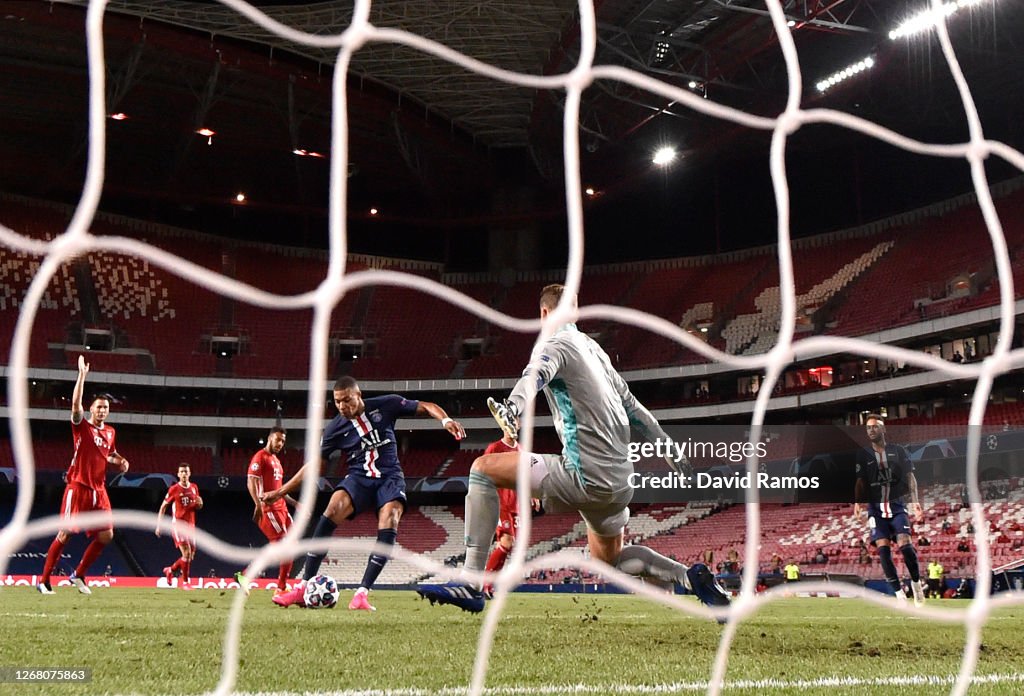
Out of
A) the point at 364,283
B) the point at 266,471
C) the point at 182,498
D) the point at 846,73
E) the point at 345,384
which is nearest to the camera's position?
the point at 364,283

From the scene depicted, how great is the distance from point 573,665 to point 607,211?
31952 mm

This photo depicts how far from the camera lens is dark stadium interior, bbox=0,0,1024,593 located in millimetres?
24500

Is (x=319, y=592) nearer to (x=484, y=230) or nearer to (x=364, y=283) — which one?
(x=364, y=283)

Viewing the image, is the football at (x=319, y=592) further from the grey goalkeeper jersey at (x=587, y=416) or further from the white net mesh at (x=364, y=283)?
the white net mesh at (x=364, y=283)

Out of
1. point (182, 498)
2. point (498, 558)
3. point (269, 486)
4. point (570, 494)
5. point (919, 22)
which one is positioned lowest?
point (498, 558)

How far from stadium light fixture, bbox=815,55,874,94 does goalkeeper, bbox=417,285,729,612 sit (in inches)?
862

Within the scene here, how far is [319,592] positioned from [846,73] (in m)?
21.5

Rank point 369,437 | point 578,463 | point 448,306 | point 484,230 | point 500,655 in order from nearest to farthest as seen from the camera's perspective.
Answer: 1. point 500,655
2. point 578,463
3. point 369,437
4. point 448,306
5. point 484,230

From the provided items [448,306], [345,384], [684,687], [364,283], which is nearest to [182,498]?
[345,384]

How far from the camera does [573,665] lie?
4320mm

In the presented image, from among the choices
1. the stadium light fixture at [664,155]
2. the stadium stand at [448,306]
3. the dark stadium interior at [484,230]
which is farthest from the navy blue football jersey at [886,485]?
the stadium light fixture at [664,155]

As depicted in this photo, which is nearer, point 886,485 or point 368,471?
point 368,471

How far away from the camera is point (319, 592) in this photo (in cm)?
810

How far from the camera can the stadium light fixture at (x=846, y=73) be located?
24141mm
